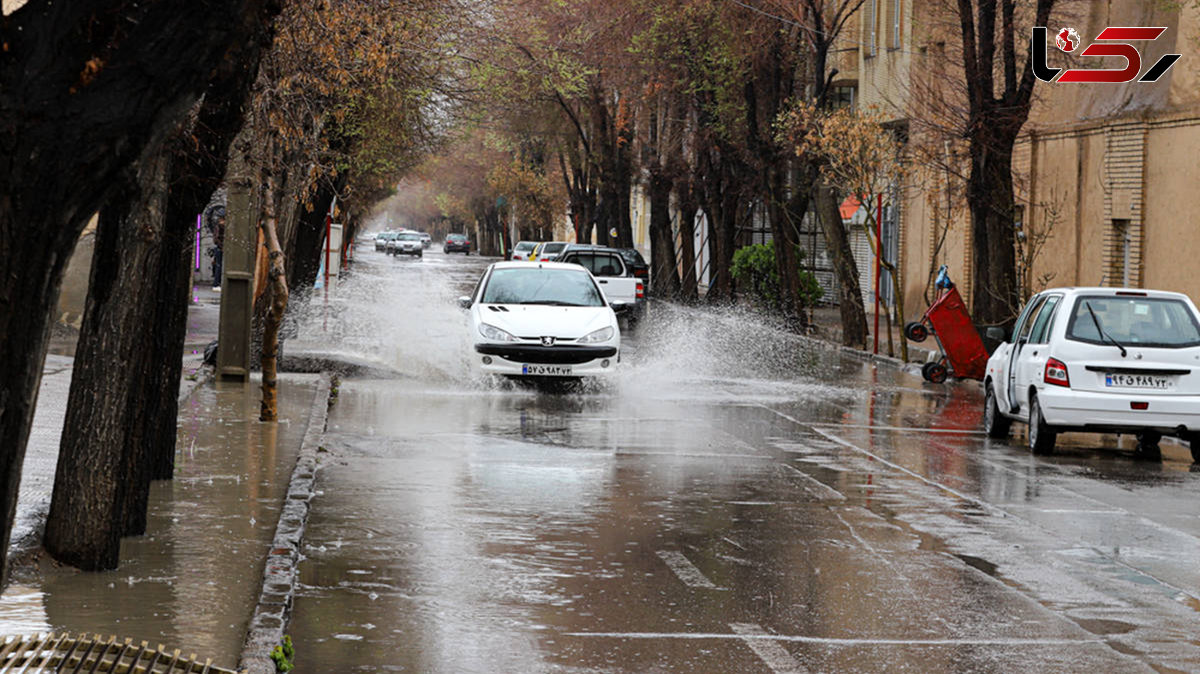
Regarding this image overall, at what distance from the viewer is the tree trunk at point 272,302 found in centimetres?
Result: 1600

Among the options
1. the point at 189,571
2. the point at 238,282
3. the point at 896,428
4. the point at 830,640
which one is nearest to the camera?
the point at 830,640

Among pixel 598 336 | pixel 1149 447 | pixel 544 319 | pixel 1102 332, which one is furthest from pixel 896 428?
pixel 544 319

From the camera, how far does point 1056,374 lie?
15727 millimetres

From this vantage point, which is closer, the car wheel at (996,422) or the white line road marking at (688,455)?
the white line road marking at (688,455)

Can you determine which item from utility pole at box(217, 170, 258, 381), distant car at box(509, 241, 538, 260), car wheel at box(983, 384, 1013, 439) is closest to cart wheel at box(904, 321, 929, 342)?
car wheel at box(983, 384, 1013, 439)

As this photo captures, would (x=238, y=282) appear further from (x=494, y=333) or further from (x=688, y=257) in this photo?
(x=688, y=257)

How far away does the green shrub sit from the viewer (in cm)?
3900

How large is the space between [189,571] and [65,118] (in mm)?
4671

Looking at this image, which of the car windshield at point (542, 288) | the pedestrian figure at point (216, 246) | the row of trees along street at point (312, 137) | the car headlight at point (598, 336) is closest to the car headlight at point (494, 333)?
the car headlight at point (598, 336)

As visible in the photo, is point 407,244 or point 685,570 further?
point 407,244

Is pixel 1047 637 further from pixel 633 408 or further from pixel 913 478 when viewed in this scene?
pixel 633 408

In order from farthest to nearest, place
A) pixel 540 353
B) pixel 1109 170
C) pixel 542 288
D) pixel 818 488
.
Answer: pixel 1109 170 < pixel 542 288 < pixel 540 353 < pixel 818 488

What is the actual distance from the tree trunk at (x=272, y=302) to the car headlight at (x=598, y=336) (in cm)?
499

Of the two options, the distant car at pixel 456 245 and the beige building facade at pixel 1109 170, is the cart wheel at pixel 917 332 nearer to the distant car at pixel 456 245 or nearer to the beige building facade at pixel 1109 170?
the beige building facade at pixel 1109 170
